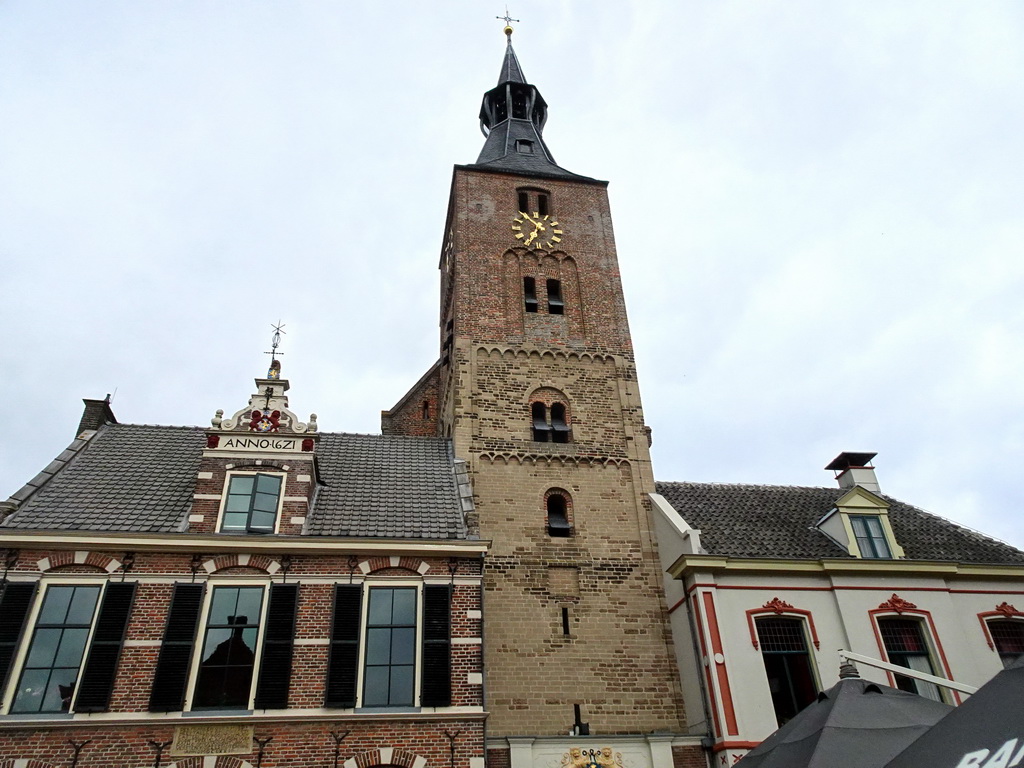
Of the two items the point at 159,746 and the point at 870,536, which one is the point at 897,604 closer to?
the point at 870,536

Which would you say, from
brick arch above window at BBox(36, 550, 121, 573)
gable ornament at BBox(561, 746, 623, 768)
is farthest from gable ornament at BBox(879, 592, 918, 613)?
brick arch above window at BBox(36, 550, 121, 573)

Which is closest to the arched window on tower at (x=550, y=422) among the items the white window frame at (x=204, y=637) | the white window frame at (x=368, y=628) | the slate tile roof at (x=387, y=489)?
the slate tile roof at (x=387, y=489)

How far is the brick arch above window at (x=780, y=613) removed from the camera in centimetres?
1733

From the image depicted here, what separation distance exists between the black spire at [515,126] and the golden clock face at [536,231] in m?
2.17

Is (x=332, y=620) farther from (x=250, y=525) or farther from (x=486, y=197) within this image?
(x=486, y=197)

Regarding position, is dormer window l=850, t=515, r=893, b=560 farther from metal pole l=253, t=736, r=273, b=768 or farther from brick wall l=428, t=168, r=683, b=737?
metal pole l=253, t=736, r=273, b=768

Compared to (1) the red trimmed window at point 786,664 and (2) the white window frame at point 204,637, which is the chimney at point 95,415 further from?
(1) the red trimmed window at point 786,664

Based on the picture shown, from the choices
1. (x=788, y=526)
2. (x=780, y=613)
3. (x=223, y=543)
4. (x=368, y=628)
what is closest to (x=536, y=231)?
(x=788, y=526)

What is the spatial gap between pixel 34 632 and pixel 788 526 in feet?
59.6

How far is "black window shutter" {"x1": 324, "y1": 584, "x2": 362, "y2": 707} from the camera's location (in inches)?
552

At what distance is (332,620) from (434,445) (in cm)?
748

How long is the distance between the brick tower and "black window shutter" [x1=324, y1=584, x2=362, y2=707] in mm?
3630

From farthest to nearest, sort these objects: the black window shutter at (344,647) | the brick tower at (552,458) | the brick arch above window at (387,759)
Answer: the brick tower at (552,458) → the black window shutter at (344,647) → the brick arch above window at (387,759)

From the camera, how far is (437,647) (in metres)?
14.8
